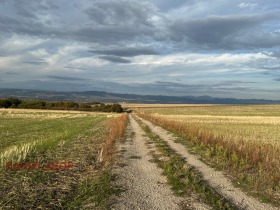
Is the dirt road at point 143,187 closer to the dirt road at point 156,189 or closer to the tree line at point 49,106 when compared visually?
the dirt road at point 156,189

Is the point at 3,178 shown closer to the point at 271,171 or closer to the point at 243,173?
the point at 243,173

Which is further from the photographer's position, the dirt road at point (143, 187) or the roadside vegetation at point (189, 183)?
the roadside vegetation at point (189, 183)

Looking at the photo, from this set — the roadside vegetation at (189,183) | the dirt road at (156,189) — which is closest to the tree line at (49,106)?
the dirt road at (156,189)

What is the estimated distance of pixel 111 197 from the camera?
7.89 m

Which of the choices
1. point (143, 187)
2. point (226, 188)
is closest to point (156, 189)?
point (143, 187)

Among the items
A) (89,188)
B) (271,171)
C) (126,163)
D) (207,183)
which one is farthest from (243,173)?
(89,188)

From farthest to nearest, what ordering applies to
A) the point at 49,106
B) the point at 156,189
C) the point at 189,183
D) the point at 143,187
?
1. the point at 49,106
2. the point at 189,183
3. the point at 143,187
4. the point at 156,189

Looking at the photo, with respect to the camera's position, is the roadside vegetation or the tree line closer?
the roadside vegetation

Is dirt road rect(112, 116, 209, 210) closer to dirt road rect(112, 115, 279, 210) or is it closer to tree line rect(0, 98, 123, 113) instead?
dirt road rect(112, 115, 279, 210)

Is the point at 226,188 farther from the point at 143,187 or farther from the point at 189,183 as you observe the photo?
the point at 143,187

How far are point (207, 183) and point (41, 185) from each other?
17.2 ft

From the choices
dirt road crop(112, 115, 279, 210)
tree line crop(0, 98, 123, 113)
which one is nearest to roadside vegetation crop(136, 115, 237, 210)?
dirt road crop(112, 115, 279, 210)

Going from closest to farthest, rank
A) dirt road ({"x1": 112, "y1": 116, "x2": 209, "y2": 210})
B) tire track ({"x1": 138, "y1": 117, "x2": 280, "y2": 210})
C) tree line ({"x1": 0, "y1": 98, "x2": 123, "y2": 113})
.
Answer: dirt road ({"x1": 112, "y1": 116, "x2": 209, "y2": 210})
tire track ({"x1": 138, "y1": 117, "x2": 280, "y2": 210})
tree line ({"x1": 0, "y1": 98, "x2": 123, "y2": 113})

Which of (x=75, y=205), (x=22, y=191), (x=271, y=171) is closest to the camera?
(x=75, y=205)
